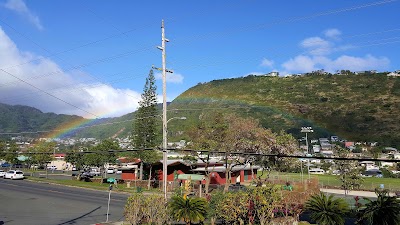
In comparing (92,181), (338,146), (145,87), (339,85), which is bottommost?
(92,181)

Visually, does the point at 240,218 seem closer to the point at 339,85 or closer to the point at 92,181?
the point at 92,181

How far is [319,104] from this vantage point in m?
55.1

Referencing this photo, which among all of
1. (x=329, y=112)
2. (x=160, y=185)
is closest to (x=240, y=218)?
(x=329, y=112)

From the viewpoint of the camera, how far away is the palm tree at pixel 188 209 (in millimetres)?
20031

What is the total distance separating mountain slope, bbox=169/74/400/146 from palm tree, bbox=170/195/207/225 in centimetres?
1366

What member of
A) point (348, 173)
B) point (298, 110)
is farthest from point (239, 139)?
point (348, 173)

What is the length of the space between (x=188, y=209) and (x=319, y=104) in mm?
40008

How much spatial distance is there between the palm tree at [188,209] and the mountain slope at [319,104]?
13660 mm

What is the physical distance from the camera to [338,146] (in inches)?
2071

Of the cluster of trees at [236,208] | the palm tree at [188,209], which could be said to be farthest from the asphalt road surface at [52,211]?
the palm tree at [188,209]

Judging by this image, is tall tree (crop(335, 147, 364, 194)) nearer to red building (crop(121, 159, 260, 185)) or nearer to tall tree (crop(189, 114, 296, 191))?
tall tree (crop(189, 114, 296, 191))

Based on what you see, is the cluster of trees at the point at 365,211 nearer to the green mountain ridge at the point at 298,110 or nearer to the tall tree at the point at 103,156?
the green mountain ridge at the point at 298,110

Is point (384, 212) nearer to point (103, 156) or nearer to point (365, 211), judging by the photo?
point (365, 211)

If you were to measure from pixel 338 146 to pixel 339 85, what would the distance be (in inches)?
2443
